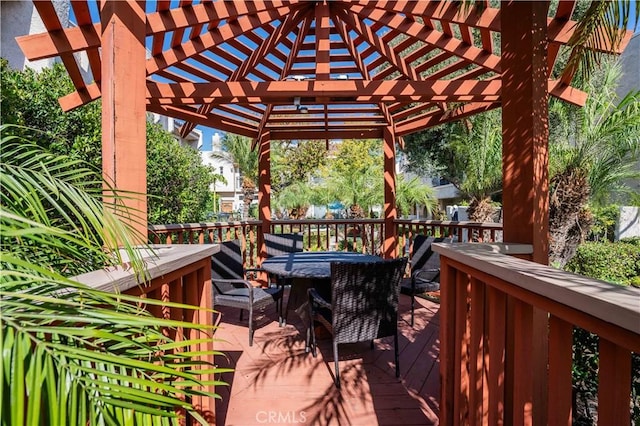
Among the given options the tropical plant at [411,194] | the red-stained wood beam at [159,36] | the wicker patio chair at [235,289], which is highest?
the red-stained wood beam at [159,36]

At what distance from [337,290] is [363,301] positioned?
22 cm

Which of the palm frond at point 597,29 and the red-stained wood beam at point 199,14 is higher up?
the red-stained wood beam at point 199,14

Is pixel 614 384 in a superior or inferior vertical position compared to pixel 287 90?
inferior

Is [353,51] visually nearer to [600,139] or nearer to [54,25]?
[54,25]

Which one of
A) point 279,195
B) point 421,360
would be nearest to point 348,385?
point 421,360

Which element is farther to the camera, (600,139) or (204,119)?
(600,139)

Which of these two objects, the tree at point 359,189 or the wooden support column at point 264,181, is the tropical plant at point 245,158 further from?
the wooden support column at point 264,181

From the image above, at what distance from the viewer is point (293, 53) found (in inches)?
180

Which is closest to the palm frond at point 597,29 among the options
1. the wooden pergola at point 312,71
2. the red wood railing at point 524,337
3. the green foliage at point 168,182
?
the wooden pergola at point 312,71

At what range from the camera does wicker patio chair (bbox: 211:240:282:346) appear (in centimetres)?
320

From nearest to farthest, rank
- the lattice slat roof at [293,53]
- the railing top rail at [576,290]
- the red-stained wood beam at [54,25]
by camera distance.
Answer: the railing top rail at [576,290]
the red-stained wood beam at [54,25]
the lattice slat roof at [293,53]

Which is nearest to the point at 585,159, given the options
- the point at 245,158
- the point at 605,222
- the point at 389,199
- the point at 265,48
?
the point at 389,199

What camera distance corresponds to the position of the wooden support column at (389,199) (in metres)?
5.82

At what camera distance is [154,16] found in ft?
9.52
